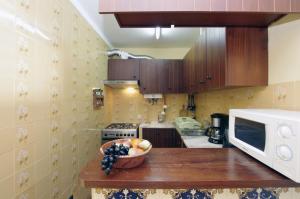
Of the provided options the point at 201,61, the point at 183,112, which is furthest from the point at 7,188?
the point at 183,112

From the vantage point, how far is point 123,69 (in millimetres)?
3451

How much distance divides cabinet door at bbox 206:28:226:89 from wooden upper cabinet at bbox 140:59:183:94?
61.6 inches

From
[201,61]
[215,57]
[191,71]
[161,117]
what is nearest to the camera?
[215,57]

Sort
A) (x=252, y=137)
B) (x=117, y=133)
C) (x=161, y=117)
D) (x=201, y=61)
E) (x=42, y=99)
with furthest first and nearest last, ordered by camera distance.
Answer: (x=161, y=117), (x=117, y=133), (x=201, y=61), (x=42, y=99), (x=252, y=137)

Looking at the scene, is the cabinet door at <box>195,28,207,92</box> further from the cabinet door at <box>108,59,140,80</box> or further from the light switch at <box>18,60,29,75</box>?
the light switch at <box>18,60,29,75</box>

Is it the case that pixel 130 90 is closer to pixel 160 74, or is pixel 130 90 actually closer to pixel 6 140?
pixel 160 74

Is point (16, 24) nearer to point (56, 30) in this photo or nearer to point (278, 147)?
point (56, 30)

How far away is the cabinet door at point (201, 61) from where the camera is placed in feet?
6.63

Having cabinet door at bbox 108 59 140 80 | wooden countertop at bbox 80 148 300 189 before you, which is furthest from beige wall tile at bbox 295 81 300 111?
cabinet door at bbox 108 59 140 80

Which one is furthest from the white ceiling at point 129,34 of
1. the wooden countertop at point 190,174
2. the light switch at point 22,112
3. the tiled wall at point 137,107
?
the wooden countertop at point 190,174

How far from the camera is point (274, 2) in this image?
86 centimetres

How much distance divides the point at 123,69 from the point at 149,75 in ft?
1.68

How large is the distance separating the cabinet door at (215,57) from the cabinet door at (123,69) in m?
1.78

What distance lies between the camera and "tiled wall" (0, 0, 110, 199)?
1.02 metres
